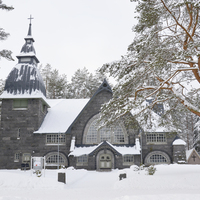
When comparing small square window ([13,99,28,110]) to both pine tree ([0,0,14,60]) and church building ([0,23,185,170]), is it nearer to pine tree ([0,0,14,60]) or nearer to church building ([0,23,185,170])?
church building ([0,23,185,170])

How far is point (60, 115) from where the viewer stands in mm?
30438

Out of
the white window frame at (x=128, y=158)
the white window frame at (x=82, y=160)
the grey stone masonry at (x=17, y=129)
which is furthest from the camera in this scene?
the grey stone masonry at (x=17, y=129)

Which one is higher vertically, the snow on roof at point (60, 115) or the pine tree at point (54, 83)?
the pine tree at point (54, 83)

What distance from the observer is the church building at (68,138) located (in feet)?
85.1

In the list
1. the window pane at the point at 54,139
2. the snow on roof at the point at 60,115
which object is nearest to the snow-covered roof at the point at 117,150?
the window pane at the point at 54,139

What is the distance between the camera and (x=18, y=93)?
1117 inches

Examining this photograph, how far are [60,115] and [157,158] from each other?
40.7 ft

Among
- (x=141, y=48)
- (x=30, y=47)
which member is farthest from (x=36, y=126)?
(x=141, y=48)

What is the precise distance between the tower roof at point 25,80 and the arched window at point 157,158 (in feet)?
45.4

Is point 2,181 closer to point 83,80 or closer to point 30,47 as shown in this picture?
point 30,47

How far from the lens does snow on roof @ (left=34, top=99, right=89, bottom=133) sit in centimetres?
2811

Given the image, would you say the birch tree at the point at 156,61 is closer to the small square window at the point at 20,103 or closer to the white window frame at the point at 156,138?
the white window frame at the point at 156,138

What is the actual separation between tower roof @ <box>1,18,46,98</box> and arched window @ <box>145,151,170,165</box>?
1383 centimetres

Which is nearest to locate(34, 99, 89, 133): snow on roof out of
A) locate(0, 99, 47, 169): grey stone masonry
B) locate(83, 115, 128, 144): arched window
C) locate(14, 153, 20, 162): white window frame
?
locate(0, 99, 47, 169): grey stone masonry
